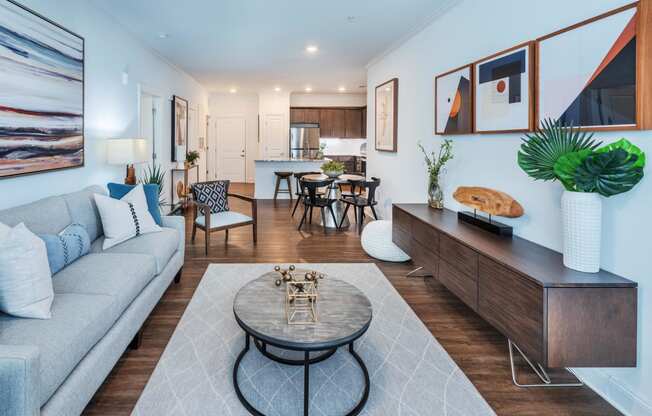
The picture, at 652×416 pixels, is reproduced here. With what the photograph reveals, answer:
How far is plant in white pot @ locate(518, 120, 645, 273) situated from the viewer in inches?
68.0

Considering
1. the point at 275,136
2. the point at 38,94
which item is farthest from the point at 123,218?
the point at 275,136

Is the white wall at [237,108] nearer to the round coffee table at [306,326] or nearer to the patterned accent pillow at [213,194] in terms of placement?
the patterned accent pillow at [213,194]

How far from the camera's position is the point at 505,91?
113 inches

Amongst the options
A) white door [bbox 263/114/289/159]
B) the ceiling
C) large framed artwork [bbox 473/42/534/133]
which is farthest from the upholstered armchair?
white door [bbox 263/114/289/159]

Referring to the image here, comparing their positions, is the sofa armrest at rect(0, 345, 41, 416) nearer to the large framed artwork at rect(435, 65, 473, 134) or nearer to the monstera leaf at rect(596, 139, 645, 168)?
the monstera leaf at rect(596, 139, 645, 168)

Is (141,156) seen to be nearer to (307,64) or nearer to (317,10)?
(317,10)

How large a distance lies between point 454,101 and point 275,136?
759 centimetres

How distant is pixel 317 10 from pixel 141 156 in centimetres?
251

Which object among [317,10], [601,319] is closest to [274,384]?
[601,319]

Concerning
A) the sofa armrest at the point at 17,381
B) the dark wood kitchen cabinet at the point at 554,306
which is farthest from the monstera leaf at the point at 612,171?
the sofa armrest at the point at 17,381

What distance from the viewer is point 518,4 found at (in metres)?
2.73

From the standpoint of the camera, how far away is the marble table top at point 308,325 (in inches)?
69.2

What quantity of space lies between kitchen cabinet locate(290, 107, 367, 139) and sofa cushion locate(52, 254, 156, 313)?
29.4 feet

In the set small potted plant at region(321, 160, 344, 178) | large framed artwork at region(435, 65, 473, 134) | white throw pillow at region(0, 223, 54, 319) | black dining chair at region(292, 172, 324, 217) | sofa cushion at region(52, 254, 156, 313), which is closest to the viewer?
white throw pillow at region(0, 223, 54, 319)
